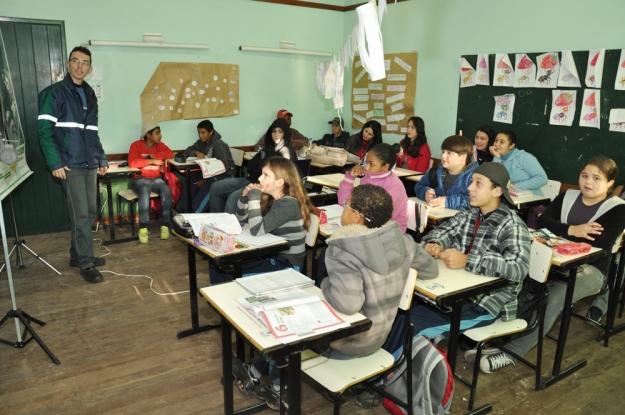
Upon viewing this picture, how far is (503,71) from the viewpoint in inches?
203

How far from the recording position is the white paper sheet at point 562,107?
4.63m

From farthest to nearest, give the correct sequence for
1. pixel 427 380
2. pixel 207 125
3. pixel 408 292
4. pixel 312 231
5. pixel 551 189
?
1. pixel 207 125
2. pixel 551 189
3. pixel 312 231
4. pixel 427 380
5. pixel 408 292

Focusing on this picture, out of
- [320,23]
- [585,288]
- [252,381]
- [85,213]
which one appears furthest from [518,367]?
[320,23]

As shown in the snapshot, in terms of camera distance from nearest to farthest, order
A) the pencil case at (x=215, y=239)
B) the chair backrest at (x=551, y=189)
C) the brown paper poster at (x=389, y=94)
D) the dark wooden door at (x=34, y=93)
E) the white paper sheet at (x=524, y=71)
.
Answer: the pencil case at (x=215, y=239) < the chair backrest at (x=551, y=189) < the white paper sheet at (x=524, y=71) < the dark wooden door at (x=34, y=93) < the brown paper poster at (x=389, y=94)

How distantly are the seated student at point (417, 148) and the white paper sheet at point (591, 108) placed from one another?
1.75 metres

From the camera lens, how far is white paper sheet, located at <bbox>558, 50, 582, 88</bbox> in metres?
4.57

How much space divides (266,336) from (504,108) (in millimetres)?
4226

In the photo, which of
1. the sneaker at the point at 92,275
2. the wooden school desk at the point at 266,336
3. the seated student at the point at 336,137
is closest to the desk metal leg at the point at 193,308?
the wooden school desk at the point at 266,336

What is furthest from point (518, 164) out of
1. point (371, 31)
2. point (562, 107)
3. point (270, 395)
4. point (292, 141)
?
point (270, 395)

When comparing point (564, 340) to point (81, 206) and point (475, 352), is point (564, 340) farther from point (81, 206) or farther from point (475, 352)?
point (81, 206)

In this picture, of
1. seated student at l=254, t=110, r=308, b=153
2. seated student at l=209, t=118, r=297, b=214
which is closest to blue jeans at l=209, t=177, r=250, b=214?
seated student at l=209, t=118, r=297, b=214

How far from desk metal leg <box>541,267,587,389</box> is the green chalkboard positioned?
207 centimetres

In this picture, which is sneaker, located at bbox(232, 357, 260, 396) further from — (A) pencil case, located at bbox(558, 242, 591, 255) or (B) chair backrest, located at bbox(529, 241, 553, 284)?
(A) pencil case, located at bbox(558, 242, 591, 255)

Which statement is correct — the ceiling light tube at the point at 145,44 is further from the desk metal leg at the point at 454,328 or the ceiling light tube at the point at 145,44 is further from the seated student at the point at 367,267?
the desk metal leg at the point at 454,328
